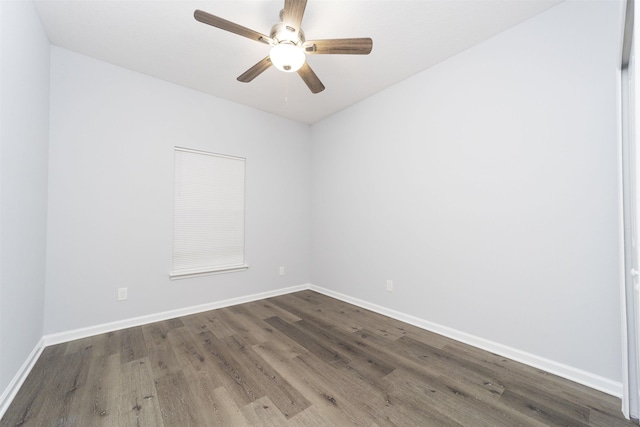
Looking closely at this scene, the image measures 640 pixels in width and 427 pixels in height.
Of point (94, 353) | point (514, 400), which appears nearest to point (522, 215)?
point (514, 400)

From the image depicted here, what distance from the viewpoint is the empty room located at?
5.38ft

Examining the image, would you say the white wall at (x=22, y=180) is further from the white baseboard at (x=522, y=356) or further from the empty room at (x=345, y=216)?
the white baseboard at (x=522, y=356)

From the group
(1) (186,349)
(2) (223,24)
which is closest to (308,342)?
(1) (186,349)

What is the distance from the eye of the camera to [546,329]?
1.98 metres

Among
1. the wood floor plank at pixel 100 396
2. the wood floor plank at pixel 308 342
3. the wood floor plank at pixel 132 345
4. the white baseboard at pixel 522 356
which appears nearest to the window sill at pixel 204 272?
the wood floor plank at pixel 132 345

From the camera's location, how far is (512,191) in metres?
2.16

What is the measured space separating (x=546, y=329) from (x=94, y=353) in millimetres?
3722

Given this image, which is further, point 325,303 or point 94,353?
point 325,303

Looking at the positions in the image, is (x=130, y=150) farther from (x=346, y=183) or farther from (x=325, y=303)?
(x=325, y=303)

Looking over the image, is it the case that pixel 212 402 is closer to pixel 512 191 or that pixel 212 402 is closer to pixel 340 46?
pixel 340 46

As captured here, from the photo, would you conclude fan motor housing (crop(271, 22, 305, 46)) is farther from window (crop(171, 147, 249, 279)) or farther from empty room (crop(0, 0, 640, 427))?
window (crop(171, 147, 249, 279))

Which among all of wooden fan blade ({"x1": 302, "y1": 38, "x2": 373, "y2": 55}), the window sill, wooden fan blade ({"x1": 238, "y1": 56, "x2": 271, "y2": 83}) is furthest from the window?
wooden fan blade ({"x1": 302, "y1": 38, "x2": 373, "y2": 55})

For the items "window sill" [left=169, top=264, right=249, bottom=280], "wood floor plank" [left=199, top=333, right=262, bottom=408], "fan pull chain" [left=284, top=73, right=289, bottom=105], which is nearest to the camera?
"wood floor plank" [left=199, top=333, right=262, bottom=408]

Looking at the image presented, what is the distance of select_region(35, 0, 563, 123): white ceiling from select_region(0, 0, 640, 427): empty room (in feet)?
0.07
